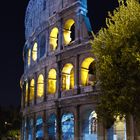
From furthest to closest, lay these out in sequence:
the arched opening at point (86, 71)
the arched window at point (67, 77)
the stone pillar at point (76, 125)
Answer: the arched window at point (67, 77)
the arched opening at point (86, 71)
the stone pillar at point (76, 125)

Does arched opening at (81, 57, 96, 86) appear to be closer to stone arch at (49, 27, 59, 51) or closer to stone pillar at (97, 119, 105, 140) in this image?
stone pillar at (97, 119, 105, 140)

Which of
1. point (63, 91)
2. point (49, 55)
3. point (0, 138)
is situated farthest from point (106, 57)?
point (0, 138)

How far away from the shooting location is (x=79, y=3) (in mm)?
28531

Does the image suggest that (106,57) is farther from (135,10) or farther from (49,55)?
(49,55)

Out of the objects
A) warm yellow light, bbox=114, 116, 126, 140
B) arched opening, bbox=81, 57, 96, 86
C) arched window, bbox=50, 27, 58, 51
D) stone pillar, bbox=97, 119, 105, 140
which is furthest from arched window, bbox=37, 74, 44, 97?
warm yellow light, bbox=114, 116, 126, 140

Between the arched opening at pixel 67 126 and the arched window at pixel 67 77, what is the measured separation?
240 cm

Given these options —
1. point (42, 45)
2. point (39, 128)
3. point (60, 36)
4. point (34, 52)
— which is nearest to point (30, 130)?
point (39, 128)

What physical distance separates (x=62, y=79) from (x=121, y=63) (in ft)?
40.9

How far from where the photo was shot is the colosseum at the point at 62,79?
1039 inches

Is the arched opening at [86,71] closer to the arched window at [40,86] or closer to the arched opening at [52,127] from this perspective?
the arched opening at [52,127]

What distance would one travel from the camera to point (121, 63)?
1697 cm

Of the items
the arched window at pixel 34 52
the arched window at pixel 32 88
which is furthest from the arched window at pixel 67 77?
the arched window at pixel 34 52

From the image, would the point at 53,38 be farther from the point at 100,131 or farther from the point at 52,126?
the point at 100,131

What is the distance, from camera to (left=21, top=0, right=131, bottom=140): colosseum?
26.4 meters
